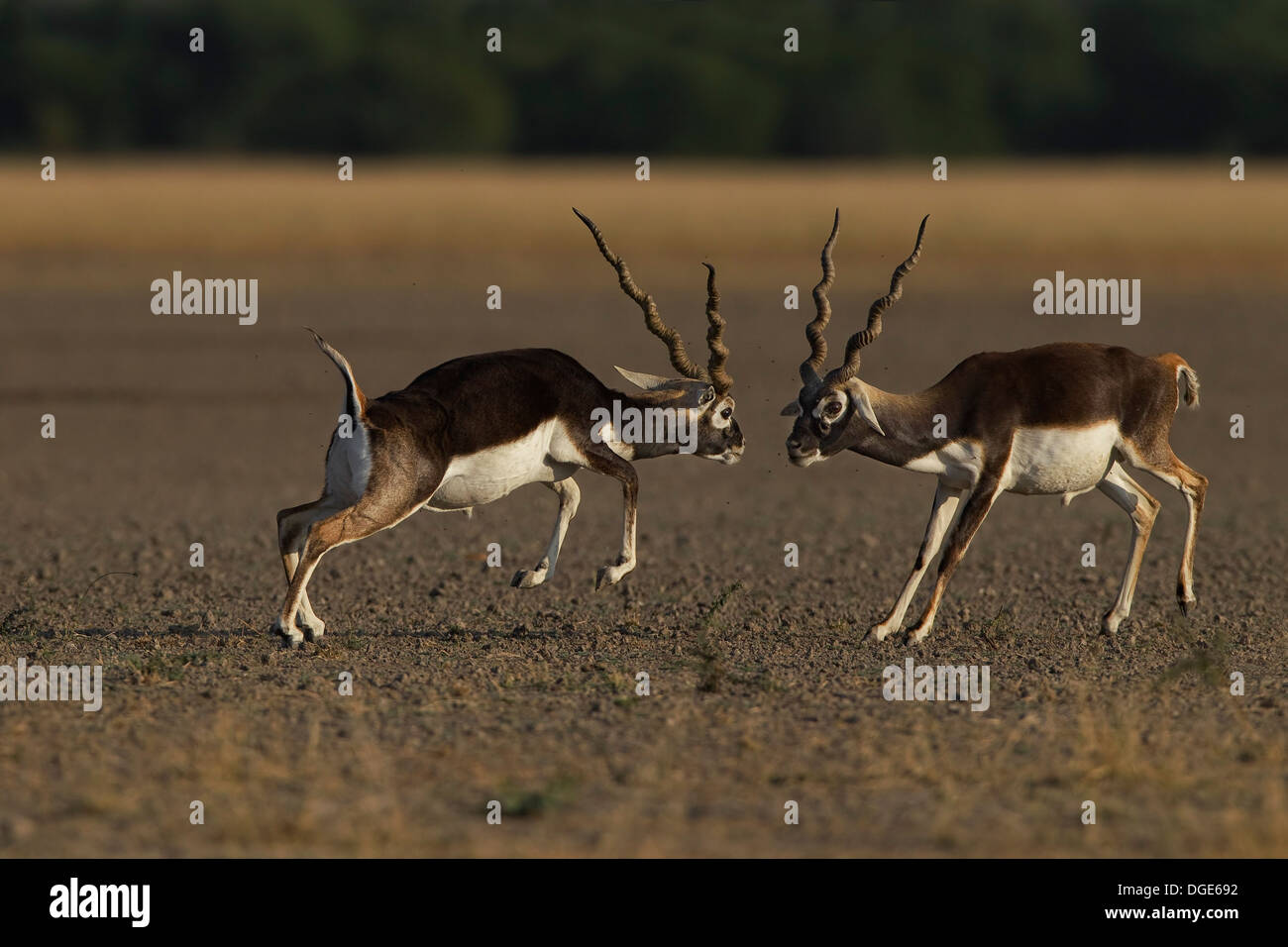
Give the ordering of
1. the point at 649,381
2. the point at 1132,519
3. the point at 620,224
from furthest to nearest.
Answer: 1. the point at 620,224
2. the point at 649,381
3. the point at 1132,519

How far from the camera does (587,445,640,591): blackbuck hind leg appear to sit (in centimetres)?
1129

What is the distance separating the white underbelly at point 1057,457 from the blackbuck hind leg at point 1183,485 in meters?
0.27

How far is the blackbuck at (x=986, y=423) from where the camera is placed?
11078 millimetres

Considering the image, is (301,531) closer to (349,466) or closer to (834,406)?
(349,466)

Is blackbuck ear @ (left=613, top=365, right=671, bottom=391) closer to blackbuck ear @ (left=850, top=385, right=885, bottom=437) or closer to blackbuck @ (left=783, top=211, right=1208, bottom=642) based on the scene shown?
blackbuck @ (left=783, top=211, right=1208, bottom=642)

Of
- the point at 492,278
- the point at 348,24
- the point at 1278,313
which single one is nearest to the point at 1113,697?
the point at 1278,313

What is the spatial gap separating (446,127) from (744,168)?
12.4 meters

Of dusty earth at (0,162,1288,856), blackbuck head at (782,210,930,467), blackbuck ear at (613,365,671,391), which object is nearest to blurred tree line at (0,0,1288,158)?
dusty earth at (0,162,1288,856)

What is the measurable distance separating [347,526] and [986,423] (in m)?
3.58

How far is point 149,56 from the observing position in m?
72.9

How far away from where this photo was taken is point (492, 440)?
35.9 feet

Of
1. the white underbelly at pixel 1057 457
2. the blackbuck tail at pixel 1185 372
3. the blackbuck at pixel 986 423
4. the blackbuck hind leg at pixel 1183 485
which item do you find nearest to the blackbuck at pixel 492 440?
the blackbuck at pixel 986 423

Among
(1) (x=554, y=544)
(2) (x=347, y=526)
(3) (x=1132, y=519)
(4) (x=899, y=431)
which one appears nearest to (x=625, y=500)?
(1) (x=554, y=544)
